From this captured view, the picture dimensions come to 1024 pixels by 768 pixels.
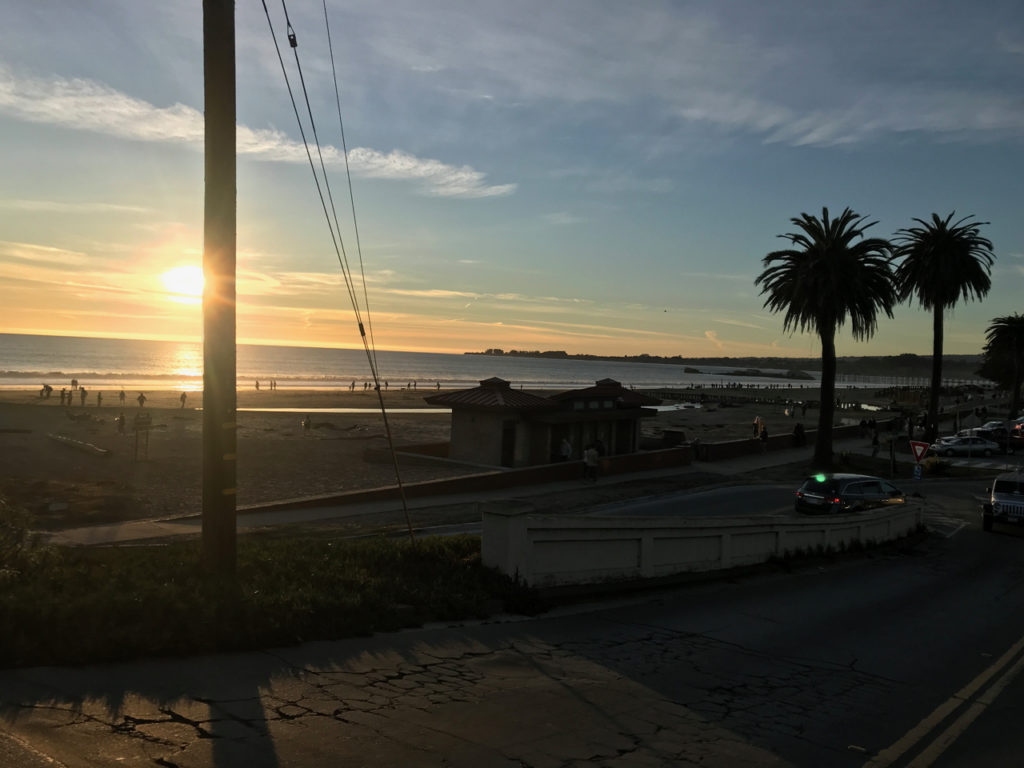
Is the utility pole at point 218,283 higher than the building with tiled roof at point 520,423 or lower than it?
higher

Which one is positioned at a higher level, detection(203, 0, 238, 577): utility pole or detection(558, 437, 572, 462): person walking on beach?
detection(203, 0, 238, 577): utility pole

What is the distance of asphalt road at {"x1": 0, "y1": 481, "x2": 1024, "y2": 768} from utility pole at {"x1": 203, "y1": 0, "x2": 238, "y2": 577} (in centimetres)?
212

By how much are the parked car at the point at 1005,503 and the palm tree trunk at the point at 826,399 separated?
9.59m

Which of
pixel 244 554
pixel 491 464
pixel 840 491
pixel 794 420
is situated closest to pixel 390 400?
pixel 794 420

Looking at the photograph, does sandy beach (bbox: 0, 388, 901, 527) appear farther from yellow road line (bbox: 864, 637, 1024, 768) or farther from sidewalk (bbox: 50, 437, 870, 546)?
yellow road line (bbox: 864, 637, 1024, 768)

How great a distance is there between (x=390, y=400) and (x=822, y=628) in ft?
277

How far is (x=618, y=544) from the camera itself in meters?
12.3

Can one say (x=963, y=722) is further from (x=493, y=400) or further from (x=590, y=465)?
(x=493, y=400)

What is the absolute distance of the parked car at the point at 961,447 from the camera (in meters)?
47.2

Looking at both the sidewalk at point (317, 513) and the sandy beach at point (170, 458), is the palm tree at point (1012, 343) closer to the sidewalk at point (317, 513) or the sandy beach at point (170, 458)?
the sandy beach at point (170, 458)

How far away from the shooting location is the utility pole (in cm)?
908

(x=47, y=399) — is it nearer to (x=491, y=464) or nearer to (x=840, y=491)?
(x=491, y=464)

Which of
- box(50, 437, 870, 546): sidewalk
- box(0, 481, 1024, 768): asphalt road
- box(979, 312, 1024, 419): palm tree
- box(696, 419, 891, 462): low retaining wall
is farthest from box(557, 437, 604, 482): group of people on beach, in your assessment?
box(979, 312, 1024, 419): palm tree

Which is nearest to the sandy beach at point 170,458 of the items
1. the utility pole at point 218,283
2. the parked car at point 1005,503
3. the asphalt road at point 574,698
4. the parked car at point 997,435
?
the utility pole at point 218,283
